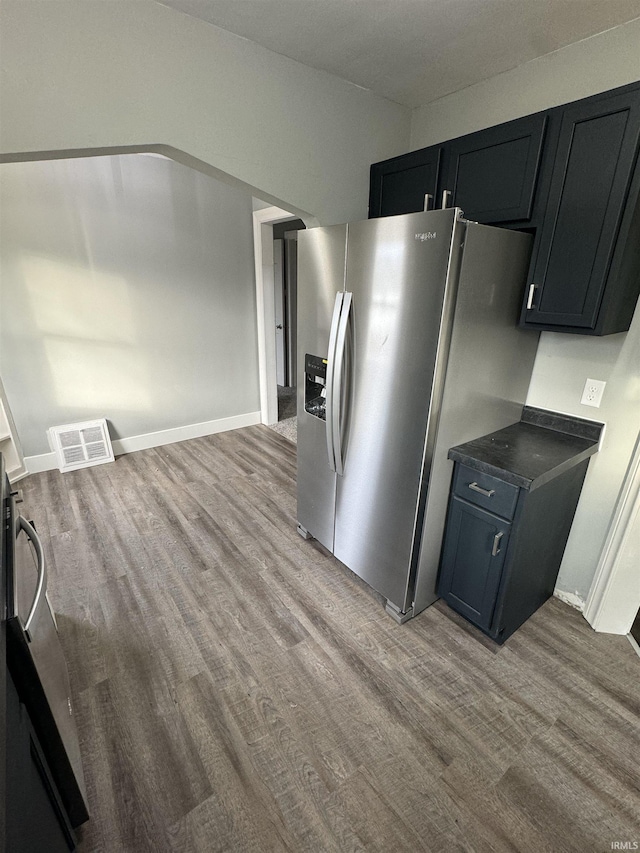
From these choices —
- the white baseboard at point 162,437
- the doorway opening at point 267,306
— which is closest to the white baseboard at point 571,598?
the doorway opening at point 267,306

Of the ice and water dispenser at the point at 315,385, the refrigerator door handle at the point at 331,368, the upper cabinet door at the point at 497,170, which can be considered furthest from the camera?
the ice and water dispenser at the point at 315,385

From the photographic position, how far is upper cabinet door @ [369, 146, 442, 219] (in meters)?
2.00

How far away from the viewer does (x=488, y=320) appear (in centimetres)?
168

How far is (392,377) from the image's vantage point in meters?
1.74

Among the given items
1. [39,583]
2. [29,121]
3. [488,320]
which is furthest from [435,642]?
[29,121]

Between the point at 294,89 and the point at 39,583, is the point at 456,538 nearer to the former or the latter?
the point at 39,583

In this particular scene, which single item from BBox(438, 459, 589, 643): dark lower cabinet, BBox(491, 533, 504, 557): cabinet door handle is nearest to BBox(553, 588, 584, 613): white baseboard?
BBox(438, 459, 589, 643): dark lower cabinet

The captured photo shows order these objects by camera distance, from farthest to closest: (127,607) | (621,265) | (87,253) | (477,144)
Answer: (87,253)
(127,607)
(477,144)
(621,265)

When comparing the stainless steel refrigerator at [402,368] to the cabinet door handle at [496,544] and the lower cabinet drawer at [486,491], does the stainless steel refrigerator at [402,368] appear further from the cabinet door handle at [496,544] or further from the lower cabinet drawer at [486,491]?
the cabinet door handle at [496,544]

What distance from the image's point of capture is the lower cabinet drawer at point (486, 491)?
5.42ft

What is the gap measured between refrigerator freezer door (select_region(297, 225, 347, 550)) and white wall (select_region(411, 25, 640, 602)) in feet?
3.59

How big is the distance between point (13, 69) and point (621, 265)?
2.33 meters

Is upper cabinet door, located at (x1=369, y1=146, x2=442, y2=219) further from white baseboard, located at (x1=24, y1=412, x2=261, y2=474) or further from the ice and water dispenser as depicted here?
white baseboard, located at (x1=24, y1=412, x2=261, y2=474)

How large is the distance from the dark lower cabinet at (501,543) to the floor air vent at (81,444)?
312 centimetres
